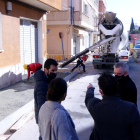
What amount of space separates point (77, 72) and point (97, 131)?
11.2 metres

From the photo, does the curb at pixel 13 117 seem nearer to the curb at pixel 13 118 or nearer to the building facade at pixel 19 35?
the curb at pixel 13 118

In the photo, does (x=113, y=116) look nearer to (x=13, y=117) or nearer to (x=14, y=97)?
(x=13, y=117)

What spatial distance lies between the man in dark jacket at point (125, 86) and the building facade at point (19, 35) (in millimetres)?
5974

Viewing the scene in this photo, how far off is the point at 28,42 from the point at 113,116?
989cm

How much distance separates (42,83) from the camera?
2904mm

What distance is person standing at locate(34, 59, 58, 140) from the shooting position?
9.20 ft

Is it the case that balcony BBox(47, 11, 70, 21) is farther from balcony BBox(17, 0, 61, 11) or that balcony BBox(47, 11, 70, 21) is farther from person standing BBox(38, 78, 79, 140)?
person standing BBox(38, 78, 79, 140)

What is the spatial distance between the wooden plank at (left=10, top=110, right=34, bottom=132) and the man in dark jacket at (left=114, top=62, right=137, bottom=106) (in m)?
2.78

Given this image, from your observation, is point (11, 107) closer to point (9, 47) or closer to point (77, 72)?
point (9, 47)

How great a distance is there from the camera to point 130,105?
2131 millimetres

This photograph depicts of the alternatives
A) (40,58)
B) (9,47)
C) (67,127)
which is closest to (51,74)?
(67,127)

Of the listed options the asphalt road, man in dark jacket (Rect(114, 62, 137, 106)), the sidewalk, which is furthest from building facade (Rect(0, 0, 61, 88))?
man in dark jacket (Rect(114, 62, 137, 106))

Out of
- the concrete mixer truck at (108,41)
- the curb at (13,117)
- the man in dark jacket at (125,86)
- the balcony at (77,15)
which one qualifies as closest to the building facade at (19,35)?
the curb at (13,117)

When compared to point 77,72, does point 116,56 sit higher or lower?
higher
